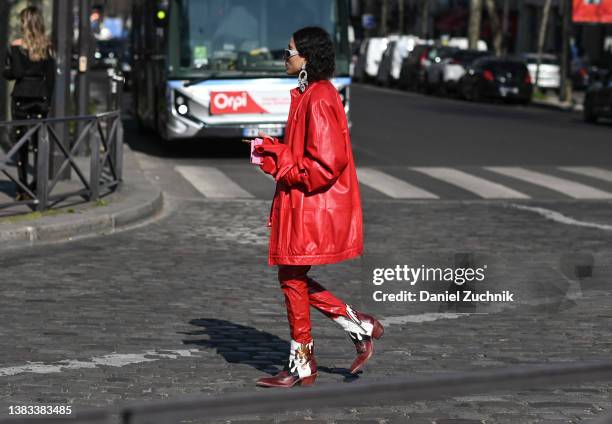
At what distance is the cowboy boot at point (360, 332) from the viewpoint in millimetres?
6531

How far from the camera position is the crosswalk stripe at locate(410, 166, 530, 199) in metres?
16.5

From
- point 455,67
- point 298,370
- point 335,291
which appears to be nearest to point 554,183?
point 335,291

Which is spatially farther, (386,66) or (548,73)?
Result: (386,66)

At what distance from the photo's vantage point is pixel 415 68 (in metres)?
54.1

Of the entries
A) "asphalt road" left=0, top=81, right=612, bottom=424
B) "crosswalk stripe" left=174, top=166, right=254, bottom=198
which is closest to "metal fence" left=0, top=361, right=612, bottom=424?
"asphalt road" left=0, top=81, right=612, bottom=424

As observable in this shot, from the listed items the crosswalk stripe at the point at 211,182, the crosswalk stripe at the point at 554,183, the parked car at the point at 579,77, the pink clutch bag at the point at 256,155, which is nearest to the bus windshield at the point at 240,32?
the crosswalk stripe at the point at 211,182

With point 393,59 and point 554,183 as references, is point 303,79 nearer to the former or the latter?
point 554,183

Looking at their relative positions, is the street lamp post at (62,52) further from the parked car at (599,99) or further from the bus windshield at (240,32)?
the parked car at (599,99)

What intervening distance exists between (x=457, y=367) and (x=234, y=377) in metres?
1.08

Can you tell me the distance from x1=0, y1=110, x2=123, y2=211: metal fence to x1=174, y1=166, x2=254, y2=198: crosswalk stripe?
1418 millimetres

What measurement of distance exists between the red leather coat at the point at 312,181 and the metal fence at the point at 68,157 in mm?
6124

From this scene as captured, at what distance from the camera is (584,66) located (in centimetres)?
5816

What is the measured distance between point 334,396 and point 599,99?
1239 inches

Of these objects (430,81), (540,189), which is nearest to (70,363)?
(540,189)
